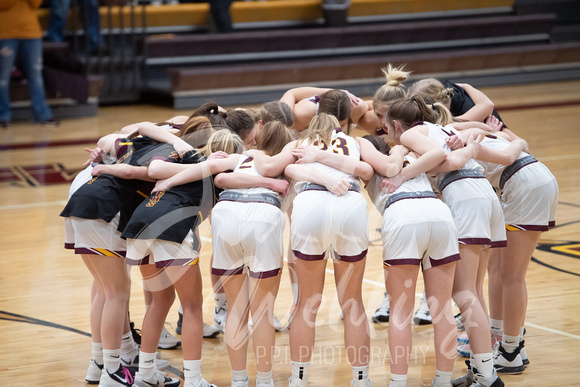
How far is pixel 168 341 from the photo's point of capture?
445 cm

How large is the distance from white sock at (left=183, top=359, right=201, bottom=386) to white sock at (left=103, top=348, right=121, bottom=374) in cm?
39

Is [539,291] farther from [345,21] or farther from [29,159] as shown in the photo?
[345,21]

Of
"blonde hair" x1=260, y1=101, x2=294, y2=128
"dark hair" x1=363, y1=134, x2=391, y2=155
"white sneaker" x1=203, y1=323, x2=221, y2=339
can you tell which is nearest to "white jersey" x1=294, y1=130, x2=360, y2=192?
"dark hair" x1=363, y1=134, x2=391, y2=155

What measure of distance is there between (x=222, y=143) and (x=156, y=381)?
129 centimetres

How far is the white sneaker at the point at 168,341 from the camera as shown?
444cm

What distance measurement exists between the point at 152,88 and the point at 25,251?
7220mm

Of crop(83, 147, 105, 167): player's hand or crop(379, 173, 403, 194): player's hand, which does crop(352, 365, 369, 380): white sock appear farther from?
crop(83, 147, 105, 167): player's hand

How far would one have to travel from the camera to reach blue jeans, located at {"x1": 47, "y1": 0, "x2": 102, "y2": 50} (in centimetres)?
1227

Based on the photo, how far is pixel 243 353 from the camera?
3658mm

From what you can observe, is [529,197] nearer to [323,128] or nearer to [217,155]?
[323,128]

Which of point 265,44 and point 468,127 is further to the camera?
point 265,44

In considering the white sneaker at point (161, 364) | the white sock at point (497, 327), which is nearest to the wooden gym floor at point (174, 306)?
the white sneaker at point (161, 364)

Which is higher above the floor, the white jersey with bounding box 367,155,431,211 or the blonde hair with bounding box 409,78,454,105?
the blonde hair with bounding box 409,78,454,105

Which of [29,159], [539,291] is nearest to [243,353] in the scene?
[539,291]
